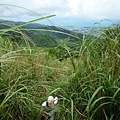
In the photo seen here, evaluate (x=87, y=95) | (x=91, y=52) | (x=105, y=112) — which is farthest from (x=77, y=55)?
(x=105, y=112)

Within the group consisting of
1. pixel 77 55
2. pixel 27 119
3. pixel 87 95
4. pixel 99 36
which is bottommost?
pixel 27 119

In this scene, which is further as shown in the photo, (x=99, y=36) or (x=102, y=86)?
(x=99, y=36)

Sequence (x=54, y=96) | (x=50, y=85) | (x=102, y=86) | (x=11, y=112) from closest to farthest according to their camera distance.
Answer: (x=102, y=86)
(x=11, y=112)
(x=54, y=96)
(x=50, y=85)

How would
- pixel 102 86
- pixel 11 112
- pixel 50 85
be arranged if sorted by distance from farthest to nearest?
pixel 50 85 → pixel 11 112 → pixel 102 86

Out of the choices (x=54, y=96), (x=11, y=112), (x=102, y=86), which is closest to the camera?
(x=102, y=86)

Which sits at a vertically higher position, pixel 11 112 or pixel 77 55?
pixel 77 55

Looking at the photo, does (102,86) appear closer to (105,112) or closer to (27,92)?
(105,112)

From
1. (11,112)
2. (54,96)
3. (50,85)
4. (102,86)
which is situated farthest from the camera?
(50,85)

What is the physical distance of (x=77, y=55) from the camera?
2.62 metres

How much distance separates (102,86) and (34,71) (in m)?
0.92

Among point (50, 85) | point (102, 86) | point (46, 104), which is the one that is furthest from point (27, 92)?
point (102, 86)

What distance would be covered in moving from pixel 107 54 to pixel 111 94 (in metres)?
0.47

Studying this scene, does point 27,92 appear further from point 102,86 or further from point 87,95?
point 102,86

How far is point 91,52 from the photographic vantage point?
97.7 inches
